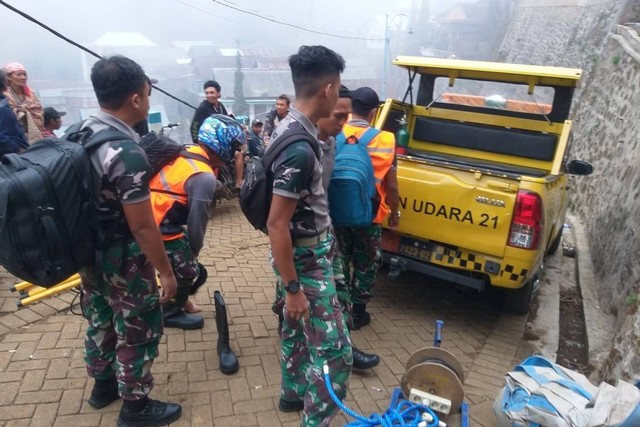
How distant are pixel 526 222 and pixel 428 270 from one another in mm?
872

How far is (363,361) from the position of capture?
3.10 meters

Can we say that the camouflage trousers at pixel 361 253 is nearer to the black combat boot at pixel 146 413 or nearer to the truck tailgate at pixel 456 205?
the truck tailgate at pixel 456 205

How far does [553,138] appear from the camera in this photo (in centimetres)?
482

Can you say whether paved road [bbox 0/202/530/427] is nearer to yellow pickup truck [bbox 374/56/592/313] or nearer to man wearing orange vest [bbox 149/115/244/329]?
yellow pickup truck [bbox 374/56/592/313]

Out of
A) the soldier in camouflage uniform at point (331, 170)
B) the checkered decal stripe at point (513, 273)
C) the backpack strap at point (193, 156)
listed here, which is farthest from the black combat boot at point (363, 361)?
the backpack strap at point (193, 156)

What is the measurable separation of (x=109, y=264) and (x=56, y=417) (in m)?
1.03

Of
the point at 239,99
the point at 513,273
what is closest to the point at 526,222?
the point at 513,273

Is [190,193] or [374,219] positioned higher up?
[190,193]

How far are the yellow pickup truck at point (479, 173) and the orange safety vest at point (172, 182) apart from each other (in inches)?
73.0

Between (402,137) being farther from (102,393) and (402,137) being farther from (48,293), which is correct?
(102,393)

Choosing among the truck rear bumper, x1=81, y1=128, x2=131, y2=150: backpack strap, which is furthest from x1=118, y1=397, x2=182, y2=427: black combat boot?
the truck rear bumper

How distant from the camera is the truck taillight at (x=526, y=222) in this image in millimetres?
3359

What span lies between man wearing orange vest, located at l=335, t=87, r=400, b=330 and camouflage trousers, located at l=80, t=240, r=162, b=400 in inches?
60.7

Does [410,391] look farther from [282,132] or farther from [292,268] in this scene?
[282,132]
